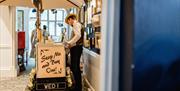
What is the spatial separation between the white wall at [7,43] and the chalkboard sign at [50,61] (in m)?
2.86

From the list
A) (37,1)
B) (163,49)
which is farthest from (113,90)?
(37,1)

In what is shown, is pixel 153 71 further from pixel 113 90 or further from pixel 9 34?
pixel 9 34

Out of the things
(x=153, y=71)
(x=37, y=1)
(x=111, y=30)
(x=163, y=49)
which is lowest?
(x=153, y=71)

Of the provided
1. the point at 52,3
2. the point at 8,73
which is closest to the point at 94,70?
the point at 52,3

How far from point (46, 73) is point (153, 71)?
267 centimetres

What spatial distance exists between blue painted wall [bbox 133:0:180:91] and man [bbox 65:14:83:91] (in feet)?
10.3

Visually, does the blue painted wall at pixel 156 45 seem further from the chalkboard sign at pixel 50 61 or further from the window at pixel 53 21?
the window at pixel 53 21

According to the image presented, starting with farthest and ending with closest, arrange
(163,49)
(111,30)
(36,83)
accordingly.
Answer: (36,83) < (111,30) < (163,49)

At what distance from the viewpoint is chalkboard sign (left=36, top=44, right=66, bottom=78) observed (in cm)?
430

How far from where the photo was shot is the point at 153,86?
197 cm

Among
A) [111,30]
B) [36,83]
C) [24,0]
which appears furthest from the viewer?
[24,0]

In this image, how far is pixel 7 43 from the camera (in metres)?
6.88

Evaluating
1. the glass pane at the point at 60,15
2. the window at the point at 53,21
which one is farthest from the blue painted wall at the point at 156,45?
the window at the point at 53,21

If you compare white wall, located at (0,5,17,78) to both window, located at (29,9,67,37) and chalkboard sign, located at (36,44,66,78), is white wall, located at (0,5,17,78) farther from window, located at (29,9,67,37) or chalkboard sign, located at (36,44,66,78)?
window, located at (29,9,67,37)
